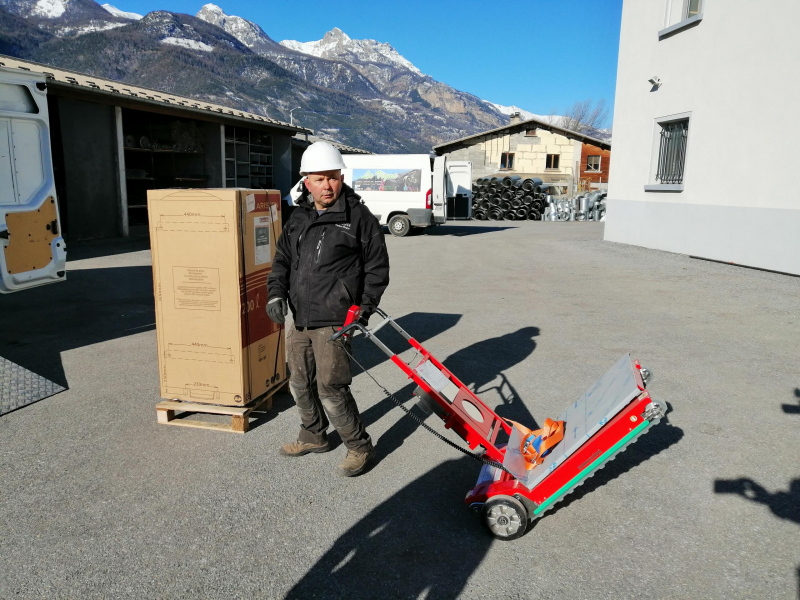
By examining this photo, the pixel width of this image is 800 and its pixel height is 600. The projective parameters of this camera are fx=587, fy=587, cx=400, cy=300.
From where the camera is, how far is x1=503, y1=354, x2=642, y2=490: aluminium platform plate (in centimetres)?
290

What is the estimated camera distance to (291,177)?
25.1 metres

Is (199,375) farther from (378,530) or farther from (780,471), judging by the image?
(780,471)

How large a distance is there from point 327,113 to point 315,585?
18918 cm

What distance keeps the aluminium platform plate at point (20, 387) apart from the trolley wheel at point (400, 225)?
15447 mm

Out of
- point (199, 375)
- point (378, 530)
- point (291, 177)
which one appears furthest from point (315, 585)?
point (291, 177)

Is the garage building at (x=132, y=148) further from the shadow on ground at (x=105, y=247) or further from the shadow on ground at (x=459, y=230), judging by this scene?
the shadow on ground at (x=459, y=230)

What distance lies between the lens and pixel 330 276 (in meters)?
3.61

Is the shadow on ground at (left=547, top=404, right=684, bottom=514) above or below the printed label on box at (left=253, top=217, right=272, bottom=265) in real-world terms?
below

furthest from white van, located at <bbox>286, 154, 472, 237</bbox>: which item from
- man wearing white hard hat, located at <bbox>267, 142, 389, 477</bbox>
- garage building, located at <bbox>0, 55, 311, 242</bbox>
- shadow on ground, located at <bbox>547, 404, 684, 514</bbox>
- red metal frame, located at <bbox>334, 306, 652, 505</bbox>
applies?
red metal frame, located at <bbox>334, 306, 652, 505</bbox>

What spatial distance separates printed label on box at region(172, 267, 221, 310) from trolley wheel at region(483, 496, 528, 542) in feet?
7.81

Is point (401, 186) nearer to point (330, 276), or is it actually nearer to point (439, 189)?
point (439, 189)

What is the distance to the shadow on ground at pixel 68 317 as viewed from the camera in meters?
6.16

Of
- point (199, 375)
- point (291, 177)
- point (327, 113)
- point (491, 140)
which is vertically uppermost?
point (327, 113)

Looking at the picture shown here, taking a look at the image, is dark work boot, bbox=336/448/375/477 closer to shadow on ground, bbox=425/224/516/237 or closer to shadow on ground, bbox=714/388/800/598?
shadow on ground, bbox=714/388/800/598
